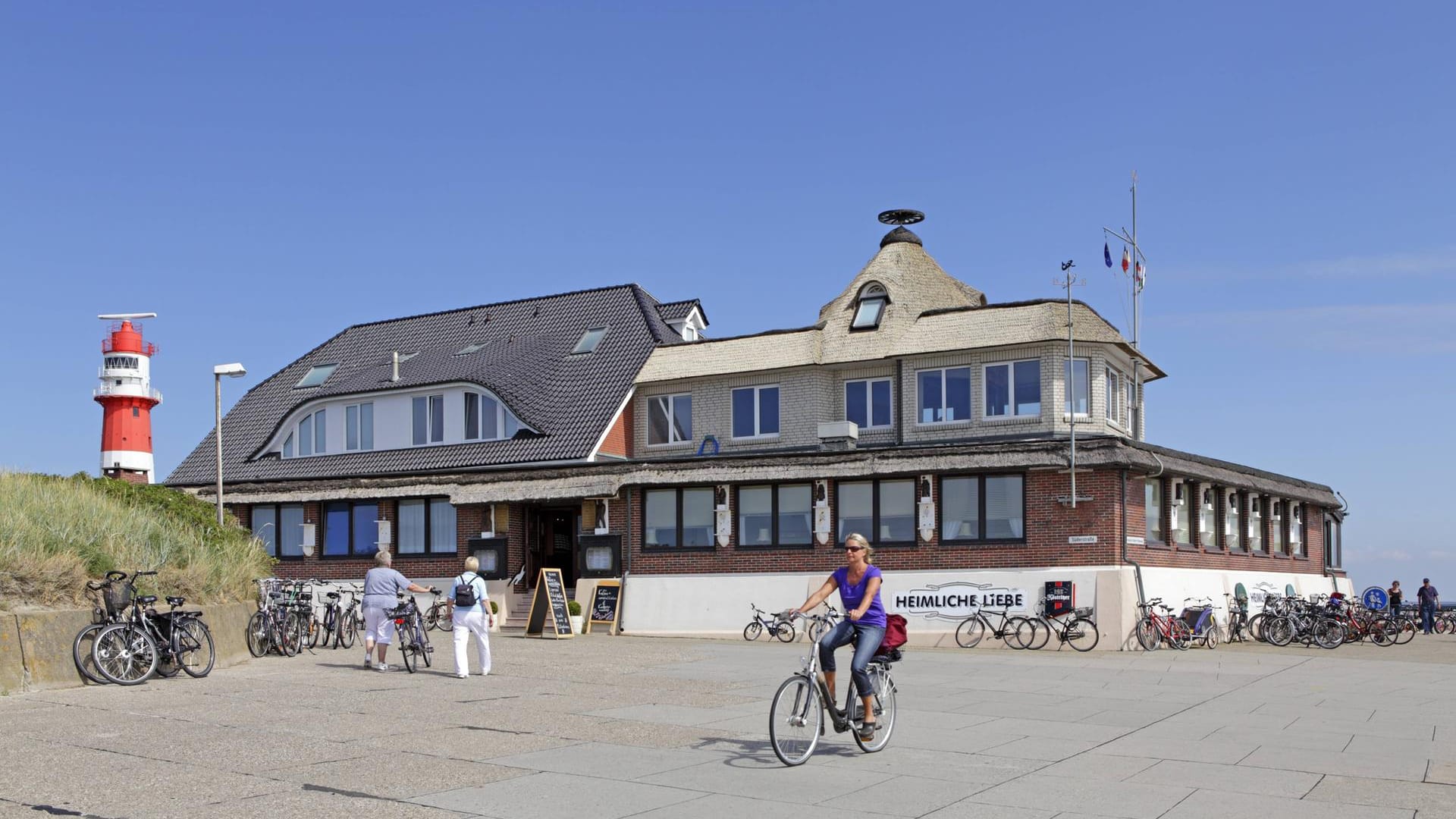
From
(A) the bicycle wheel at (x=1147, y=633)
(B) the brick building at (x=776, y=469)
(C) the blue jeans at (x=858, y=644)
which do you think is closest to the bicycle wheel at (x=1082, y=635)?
(B) the brick building at (x=776, y=469)

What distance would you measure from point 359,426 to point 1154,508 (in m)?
22.2

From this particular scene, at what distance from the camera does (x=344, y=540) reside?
3606cm

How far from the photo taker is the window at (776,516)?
2991 centimetres

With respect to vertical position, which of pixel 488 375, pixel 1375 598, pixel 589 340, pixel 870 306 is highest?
pixel 870 306

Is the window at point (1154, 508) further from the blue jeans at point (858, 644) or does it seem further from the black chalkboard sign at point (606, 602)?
the blue jeans at point (858, 644)

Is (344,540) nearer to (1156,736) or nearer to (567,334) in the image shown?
(567,334)

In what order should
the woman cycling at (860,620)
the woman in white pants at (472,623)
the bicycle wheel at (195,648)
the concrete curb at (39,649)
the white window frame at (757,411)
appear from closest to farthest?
1. the woman cycling at (860,620)
2. the concrete curb at (39,649)
3. the bicycle wheel at (195,648)
4. the woman in white pants at (472,623)
5. the white window frame at (757,411)

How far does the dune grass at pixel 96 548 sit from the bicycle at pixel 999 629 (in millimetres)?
13303

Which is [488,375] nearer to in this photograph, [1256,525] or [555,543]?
[555,543]

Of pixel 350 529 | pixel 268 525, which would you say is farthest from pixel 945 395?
pixel 268 525

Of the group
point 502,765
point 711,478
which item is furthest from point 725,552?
point 502,765

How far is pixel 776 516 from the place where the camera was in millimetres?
30156

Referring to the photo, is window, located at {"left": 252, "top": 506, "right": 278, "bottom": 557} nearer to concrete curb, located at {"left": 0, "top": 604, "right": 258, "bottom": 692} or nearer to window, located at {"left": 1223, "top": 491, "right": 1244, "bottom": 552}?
concrete curb, located at {"left": 0, "top": 604, "right": 258, "bottom": 692}

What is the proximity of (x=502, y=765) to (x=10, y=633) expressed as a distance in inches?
295
